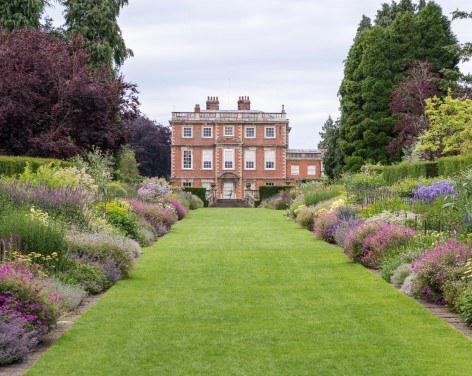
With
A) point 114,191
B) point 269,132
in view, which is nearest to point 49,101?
point 114,191

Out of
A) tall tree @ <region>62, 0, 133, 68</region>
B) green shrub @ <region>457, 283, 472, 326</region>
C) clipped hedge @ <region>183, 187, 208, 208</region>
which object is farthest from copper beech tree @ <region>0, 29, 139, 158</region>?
clipped hedge @ <region>183, 187, 208, 208</region>

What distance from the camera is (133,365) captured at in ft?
24.5

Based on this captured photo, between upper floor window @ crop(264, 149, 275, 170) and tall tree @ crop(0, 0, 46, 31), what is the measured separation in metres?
37.8

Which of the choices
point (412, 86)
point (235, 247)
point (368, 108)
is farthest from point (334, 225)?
point (368, 108)

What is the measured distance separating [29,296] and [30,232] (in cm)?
321

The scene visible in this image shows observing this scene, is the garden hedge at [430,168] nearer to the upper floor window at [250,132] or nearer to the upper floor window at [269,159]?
the upper floor window at [269,159]

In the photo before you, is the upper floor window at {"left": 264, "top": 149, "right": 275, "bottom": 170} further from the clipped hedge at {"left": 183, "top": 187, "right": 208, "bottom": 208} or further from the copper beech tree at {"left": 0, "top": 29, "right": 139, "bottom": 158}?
the copper beech tree at {"left": 0, "top": 29, "right": 139, "bottom": 158}

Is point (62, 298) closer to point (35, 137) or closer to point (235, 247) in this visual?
point (235, 247)

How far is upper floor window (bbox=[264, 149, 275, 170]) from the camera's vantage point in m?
76.4

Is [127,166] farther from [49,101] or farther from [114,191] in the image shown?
[114,191]

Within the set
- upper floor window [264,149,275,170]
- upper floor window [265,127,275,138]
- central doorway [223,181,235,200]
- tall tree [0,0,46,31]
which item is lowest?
central doorway [223,181,235,200]

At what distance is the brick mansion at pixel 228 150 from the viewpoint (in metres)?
75.9

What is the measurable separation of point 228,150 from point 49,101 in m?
46.8

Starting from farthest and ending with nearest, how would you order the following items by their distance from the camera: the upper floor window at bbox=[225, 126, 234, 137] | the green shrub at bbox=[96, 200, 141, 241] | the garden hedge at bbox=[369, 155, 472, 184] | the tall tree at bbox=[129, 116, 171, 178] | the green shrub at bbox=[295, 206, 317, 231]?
1. the tall tree at bbox=[129, 116, 171, 178]
2. the upper floor window at bbox=[225, 126, 234, 137]
3. the green shrub at bbox=[295, 206, 317, 231]
4. the garden hedge at bbox=[369, 155, 472, 184]
5. the green shrub at bbox=[96, 200, 141, 241]
